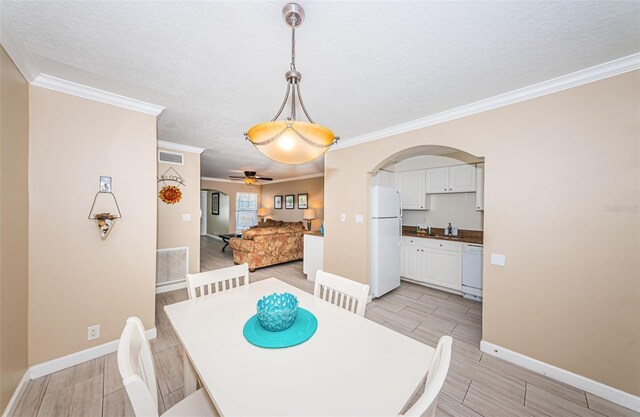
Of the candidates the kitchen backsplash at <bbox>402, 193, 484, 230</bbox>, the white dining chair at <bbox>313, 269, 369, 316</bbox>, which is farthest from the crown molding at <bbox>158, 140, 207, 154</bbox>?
the kitchen backsplash at <bbox>402, 193, 484, 230</bbox>

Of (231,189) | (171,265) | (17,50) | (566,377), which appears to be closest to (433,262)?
(566,377)

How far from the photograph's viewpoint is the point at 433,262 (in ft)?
12.5

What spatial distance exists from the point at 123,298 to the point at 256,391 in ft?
7.15

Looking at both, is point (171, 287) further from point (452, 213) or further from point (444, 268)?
point (452, 213)

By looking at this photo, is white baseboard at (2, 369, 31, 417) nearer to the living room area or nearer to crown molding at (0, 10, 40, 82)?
the living room area

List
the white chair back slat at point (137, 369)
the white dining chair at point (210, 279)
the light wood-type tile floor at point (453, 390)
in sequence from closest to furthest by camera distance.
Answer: the white chair back slat at point (137, 369)
the light wood-type tile floor at point (453, 390)
the white dining chair at point (210, 279)

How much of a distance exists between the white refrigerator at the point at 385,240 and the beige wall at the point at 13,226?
11.2 feet

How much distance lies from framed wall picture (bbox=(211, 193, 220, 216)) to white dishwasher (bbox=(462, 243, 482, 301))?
28.4 ft

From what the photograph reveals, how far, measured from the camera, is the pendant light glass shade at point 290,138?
1143 mm

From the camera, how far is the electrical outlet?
2.02 m

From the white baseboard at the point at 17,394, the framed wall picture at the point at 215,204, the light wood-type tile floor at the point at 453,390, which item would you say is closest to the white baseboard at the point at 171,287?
the light wood-type tile floor at the point at 453,390

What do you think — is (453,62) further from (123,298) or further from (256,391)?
(123,298)

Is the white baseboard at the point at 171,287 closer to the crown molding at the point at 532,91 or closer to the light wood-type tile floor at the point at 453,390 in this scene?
the light wood-type tile floor at the point at 453,390

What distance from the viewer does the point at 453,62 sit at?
1.61 meters
